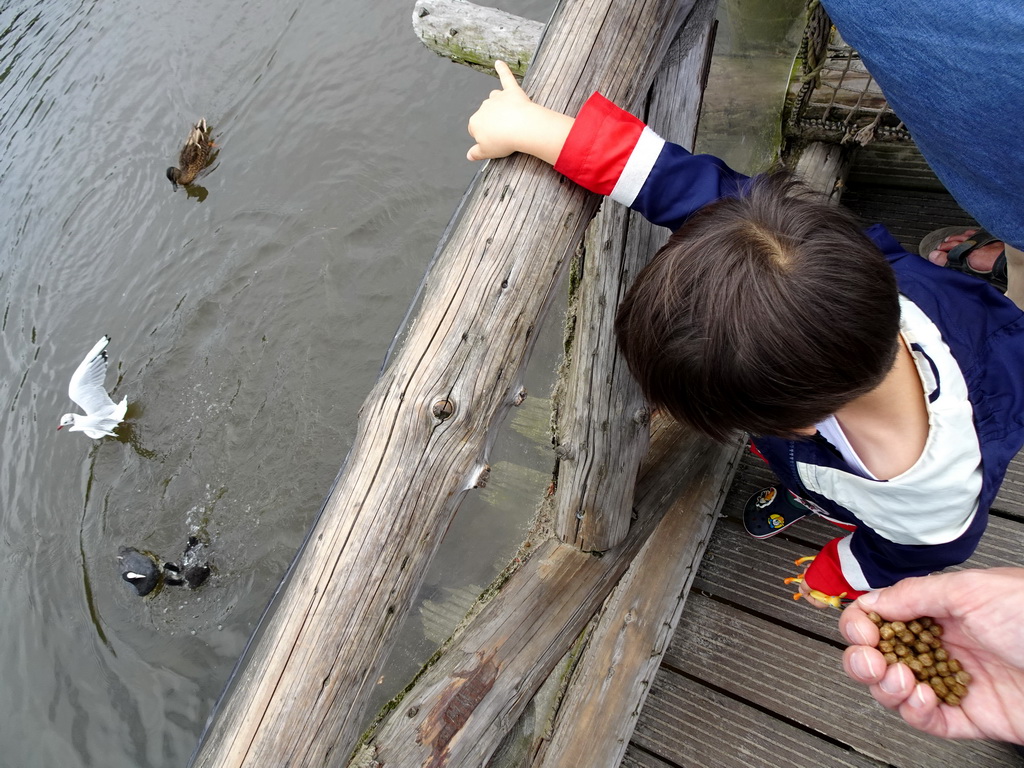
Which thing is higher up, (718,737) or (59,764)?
(718,737)

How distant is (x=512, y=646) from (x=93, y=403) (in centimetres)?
396

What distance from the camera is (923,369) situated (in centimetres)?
123

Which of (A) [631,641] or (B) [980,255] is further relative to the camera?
(B) [980,255]

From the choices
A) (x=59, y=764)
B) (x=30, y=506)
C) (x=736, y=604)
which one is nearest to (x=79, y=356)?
(x=30, y=506)

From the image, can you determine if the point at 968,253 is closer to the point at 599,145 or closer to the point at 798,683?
the point at 798,683

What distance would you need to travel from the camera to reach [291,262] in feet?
14.8

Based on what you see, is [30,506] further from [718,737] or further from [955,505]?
[955,505]

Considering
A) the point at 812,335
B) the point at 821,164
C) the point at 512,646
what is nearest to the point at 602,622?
the point at 512,646

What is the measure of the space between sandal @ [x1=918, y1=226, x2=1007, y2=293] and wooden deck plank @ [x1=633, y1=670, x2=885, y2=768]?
1.54m

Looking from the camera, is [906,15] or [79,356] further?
[79,356]

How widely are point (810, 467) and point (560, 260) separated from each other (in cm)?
74

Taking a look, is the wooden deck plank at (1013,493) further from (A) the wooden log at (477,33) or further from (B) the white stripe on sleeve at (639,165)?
(A) the wooden log at (477,33)

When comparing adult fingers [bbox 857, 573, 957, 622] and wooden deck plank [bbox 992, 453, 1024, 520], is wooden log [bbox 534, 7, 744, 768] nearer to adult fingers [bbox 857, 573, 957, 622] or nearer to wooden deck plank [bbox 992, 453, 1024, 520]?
wooden deck plank [bbox 992, 453, 1024, 520]

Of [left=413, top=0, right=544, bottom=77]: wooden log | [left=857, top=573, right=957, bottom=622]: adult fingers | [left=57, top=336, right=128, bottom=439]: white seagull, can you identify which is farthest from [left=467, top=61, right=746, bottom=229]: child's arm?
[left=57, top=336, right=128, bottom=439]: white seagull
